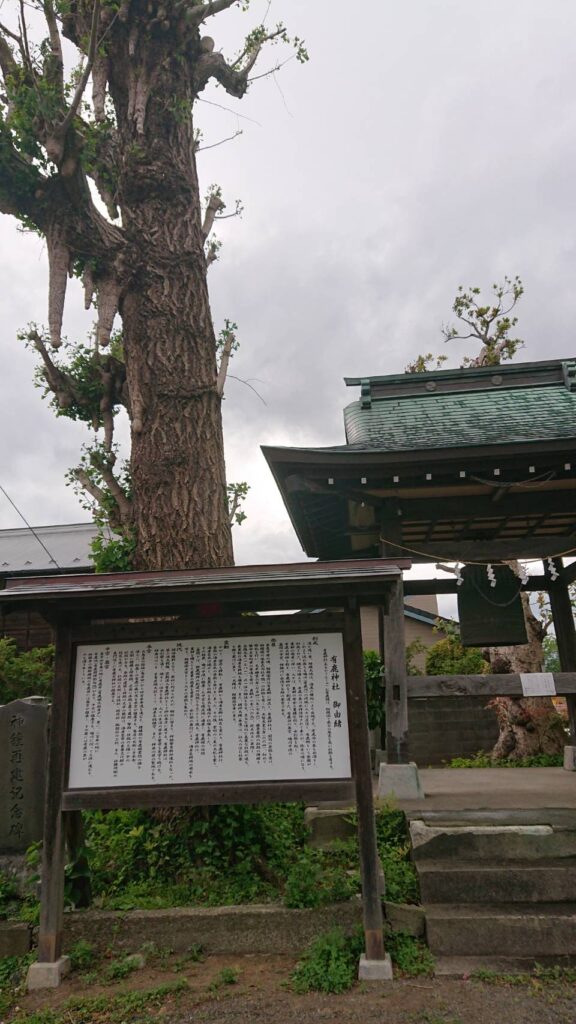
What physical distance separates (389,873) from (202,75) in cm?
899

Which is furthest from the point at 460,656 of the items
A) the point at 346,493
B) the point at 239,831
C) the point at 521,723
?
the point at 239,831

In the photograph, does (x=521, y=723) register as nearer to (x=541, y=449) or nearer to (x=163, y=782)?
(x=541, y=449)

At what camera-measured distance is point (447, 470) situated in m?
6.57

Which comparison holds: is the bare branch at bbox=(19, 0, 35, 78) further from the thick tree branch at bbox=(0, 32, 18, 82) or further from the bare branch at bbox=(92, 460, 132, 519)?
the bare branch at bbox=(92, 460, 132, 519)

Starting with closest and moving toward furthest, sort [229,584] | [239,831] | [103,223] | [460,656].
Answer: [229,584]
[239,831]
[103,223]
[460,656]

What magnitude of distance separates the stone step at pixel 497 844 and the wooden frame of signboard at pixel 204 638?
980 mm

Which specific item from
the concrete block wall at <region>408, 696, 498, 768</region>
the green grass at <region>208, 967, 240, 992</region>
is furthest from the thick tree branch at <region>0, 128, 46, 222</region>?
the concrete block wall at <region>408, 696, 498, 768</region>

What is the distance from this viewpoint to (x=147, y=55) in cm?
709

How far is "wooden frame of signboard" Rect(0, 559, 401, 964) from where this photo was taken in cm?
388

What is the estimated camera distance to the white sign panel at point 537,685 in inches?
245

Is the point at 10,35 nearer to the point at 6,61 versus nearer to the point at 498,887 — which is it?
the point at 6,61

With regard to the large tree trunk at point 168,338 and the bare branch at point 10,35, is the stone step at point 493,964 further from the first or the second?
the bare branch at point 10,35

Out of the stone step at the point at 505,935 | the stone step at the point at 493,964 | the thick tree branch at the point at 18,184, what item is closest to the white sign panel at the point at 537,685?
the stone step at the point at 505,935

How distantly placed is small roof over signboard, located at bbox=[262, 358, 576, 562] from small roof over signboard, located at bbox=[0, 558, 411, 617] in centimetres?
252
